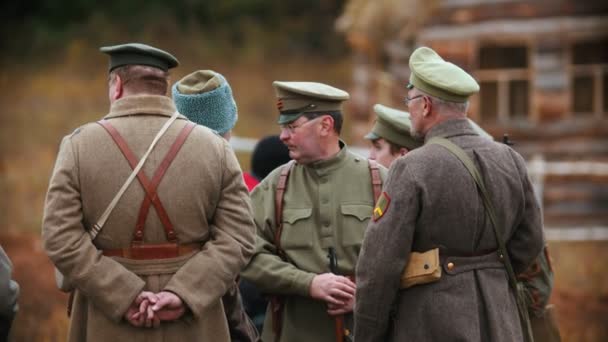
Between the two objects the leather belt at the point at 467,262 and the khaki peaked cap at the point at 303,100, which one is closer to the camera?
the leather belt at the point at 467,262

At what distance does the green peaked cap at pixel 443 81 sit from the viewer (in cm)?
461

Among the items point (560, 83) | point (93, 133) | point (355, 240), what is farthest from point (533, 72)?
point (93, 133)

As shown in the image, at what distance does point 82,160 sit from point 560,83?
1135 cm

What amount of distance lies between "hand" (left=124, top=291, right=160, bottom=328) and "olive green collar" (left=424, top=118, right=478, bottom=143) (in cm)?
136

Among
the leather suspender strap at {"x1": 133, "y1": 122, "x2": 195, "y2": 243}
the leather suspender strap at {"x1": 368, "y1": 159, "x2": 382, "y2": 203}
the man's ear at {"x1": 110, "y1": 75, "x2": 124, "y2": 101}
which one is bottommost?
the leather suspender strap at {"x1": 368, "y1": 159, "x2": 382, "y2": 203}

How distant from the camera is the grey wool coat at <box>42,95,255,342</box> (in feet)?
14.2

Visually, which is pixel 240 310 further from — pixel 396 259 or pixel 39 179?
pixel 39 179

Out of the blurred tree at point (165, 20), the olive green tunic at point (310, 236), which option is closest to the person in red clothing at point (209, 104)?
the olive green tunic at point (310, 236)

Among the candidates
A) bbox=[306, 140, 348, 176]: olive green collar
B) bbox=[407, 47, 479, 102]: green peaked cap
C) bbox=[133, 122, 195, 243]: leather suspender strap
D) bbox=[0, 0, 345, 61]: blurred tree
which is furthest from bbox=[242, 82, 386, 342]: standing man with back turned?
bbox=[0, 0, 345, 61]: blurred tree

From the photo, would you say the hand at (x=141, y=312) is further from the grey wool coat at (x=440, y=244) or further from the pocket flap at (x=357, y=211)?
the pocket flap at (x=357, y=211)

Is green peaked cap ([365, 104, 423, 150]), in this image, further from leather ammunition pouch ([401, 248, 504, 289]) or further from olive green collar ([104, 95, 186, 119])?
olive green collar ([104, 95, 186, 119])

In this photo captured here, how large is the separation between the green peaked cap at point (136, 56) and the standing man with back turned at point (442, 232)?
108 cm

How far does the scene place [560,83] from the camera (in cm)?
1477

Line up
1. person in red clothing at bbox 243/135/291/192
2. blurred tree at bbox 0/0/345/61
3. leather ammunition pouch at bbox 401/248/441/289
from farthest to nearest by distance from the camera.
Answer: blurred tree at bbox 0/0/345/61
person in red clothing at bbox 243/135/291/192
leather ammunition pouch at bbox 401/248/441/289
